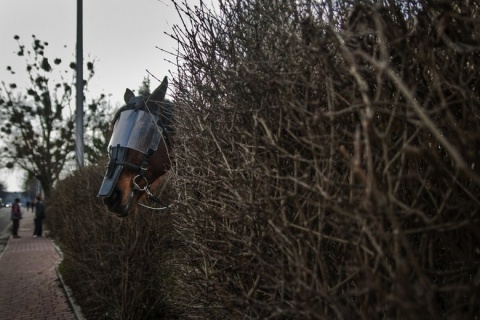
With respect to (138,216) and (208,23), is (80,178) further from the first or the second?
(208,23)

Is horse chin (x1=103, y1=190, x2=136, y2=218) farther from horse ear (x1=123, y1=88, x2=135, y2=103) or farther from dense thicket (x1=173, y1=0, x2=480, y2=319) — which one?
horse ear (x1=123, y1=88, x2=135, y2=103)

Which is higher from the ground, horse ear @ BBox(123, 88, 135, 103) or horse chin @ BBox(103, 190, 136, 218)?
horse ear @ BBox(123, 88, 135, 103)

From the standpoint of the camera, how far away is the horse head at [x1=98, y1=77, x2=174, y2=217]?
4.81m

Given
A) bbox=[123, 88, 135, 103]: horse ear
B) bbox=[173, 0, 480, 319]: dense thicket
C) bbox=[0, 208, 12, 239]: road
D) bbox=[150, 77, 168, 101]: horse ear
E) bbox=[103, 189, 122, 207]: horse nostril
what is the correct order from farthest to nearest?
bbox=[0, 208, 12, 239]: road, bbox=[123, 88, 135, 103]: horse ear, bbox=[150, 77, 168, 101]: horse ear, bbox=[103, 189, 122, 207]: horse nostril, bbox=[173, 0, 480, 319]: dense thicket

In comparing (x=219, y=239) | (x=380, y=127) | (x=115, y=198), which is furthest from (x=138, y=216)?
(x=380, y=127)

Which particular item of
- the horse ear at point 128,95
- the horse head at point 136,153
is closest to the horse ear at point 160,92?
the horse head at point 136,153

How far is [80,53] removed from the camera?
11797mm

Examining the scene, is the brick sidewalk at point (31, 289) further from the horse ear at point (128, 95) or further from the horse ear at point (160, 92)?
the horse ear at point (160, 92)

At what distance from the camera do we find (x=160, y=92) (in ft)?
17.0

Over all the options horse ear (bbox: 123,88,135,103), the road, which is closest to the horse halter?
horse ear (bbox: 123,88,135,103)

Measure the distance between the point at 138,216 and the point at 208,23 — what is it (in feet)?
8.85

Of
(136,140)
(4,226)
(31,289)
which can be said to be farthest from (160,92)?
(4,226)

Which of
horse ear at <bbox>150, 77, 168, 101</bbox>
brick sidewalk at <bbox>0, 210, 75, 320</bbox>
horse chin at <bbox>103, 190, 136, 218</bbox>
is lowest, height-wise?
brick sidewalk at <bbox>0, 210, 75, 320</bbox>

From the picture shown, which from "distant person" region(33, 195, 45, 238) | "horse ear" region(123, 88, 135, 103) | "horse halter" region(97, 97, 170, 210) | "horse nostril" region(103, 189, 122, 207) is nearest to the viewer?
"horse nostril" region(103, 189, 122, 207)
